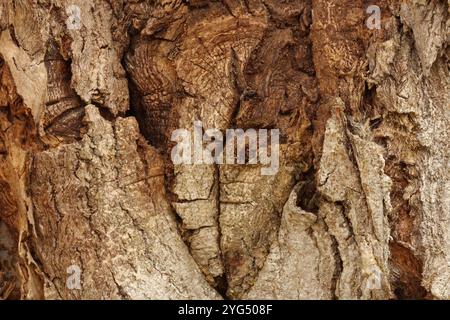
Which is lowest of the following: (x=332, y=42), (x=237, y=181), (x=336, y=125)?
(x=237, y=181)

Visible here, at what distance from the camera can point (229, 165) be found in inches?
107

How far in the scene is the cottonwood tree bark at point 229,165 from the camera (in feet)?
8.55

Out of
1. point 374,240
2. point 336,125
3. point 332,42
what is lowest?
point 374,240

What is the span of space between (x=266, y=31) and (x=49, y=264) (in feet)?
4.15

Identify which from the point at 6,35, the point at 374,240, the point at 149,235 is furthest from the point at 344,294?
Answer: the point at 6,35

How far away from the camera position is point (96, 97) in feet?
8.80

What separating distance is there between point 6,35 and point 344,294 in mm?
1679

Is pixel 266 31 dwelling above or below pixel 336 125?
above

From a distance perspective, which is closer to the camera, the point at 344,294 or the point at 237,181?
the point at 344,294

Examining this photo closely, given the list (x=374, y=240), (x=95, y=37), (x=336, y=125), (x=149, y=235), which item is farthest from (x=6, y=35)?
(x=374, y=240)

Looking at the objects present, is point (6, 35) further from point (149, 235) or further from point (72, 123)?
point (149, 235)

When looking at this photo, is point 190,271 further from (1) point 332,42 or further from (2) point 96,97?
(1) point 332,42

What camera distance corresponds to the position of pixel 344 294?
101 inches

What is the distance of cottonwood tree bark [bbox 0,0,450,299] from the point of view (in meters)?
2.61
